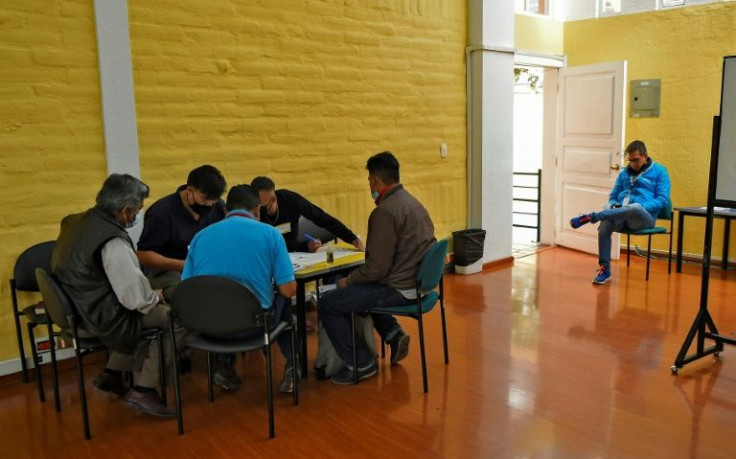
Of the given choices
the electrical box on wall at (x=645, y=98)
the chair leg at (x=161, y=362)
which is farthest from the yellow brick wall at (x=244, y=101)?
the electrical box on wall at (x=645, y=98)

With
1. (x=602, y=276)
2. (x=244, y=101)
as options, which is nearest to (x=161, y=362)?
(x=244, y=101)

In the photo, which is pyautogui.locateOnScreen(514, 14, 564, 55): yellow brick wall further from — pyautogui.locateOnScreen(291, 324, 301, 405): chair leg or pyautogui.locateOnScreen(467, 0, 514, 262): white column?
pyautogui.locateOnScreen(291, 324, 301, 405): chair leg

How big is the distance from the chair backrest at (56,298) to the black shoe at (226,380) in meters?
0.95

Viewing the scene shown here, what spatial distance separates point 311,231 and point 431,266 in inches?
60.7

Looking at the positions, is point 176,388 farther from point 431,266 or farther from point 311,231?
point 311,231

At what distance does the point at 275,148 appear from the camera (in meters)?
5.05

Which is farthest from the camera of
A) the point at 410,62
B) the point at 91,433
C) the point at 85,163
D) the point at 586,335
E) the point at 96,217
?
the point at 410,62

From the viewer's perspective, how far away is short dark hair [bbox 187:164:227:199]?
3695mm

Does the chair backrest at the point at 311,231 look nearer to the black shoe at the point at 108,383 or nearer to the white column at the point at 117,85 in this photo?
the white column at the point at 117,85

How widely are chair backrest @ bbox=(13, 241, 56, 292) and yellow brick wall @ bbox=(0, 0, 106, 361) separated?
0.11 metres

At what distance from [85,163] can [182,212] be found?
774 millimetres

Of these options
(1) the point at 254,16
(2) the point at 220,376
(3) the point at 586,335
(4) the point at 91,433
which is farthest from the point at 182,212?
(3) the point at 586,335

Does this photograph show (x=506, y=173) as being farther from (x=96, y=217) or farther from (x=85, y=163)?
(x=96, y=217)

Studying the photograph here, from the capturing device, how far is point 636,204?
19.9ft
